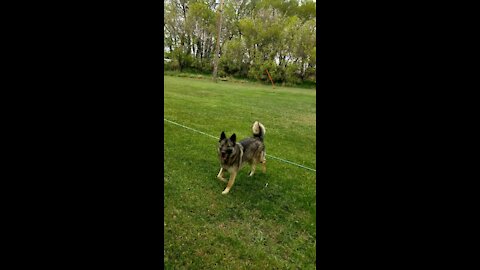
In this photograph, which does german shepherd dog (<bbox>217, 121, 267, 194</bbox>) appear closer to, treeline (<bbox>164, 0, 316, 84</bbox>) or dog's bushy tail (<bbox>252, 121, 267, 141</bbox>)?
dog's bushy tail (<bbox>252, 121, 267, 141</bbox>)

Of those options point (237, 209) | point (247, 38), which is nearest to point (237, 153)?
point (237, 209)

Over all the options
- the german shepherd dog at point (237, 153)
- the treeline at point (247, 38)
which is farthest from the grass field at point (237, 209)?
the treeline at point (247, 38)

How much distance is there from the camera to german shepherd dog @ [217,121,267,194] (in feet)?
12.3

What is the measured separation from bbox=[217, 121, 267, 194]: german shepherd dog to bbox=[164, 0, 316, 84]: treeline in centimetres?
1332

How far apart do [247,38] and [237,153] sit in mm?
16992

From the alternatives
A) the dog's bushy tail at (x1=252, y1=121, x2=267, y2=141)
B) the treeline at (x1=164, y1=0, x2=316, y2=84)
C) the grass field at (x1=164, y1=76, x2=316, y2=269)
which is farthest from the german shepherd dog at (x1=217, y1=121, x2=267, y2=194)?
the treeline at (x1=164, y1=0, x2=316, y2=84)

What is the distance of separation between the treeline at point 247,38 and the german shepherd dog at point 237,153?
1332 cm

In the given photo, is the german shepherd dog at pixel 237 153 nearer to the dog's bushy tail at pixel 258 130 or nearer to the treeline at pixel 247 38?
the dog's bushy tail at pixel 258 130

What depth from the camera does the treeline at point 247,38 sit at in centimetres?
1795
